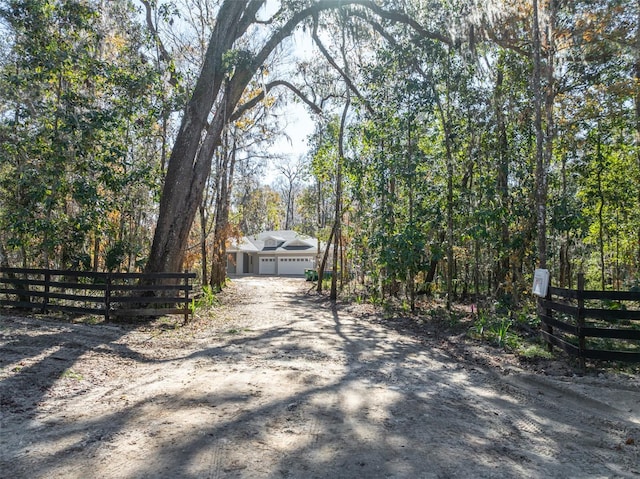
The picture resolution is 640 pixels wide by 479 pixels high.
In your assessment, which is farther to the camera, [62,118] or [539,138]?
[62,118]

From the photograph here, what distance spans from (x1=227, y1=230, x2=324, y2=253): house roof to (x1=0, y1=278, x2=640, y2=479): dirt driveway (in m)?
32.1

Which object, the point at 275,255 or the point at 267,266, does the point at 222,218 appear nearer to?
the point at 275,255

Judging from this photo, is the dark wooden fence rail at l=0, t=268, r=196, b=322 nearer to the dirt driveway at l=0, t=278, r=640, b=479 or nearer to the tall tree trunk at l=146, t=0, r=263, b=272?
the tall tree trunk at l=146, t=0, r=263, b=272

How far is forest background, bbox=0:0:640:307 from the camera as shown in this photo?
10.1m

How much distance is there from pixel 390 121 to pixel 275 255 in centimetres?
2907

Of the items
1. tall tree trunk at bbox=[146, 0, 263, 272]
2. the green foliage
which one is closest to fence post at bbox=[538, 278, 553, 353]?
tall tree trunk at bbox=[146, 0, 263, 272]

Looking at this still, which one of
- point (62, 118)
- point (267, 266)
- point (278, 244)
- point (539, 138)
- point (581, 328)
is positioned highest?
point (62, 118)

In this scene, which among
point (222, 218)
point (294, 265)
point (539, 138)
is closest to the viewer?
point (539, 138)

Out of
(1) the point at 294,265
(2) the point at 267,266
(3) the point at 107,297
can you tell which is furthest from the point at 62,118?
(2) the point at 267,266

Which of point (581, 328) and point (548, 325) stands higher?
point (581, 328)

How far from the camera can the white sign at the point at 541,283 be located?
7293 mm

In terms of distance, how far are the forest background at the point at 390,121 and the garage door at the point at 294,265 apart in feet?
81.6

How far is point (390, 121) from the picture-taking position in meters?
13.2

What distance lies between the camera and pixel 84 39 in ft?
35.5
